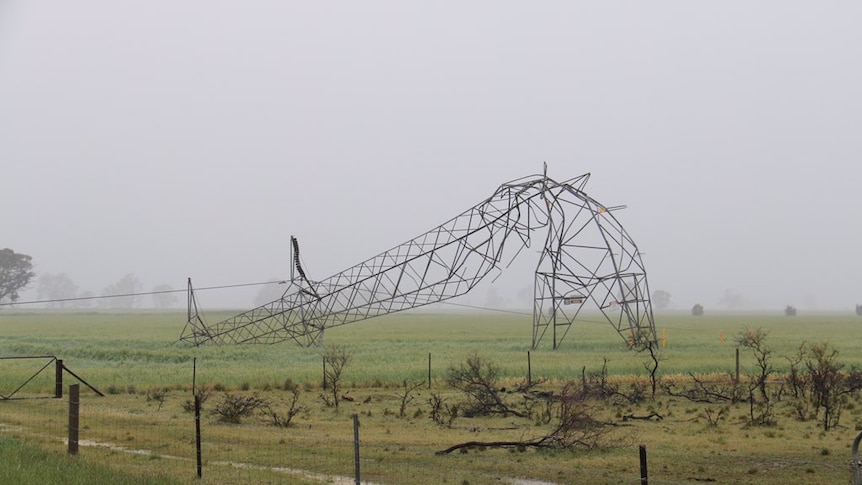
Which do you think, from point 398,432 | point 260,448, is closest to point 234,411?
point 260,448

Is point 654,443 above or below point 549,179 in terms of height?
below

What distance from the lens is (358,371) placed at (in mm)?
30406

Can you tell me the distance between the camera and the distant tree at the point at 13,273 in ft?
464

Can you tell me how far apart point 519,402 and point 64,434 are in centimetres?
1140

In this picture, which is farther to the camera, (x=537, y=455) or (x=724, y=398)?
(x=724, y=398)

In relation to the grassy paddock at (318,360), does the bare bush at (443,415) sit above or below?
below

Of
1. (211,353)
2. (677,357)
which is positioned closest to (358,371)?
(211,353)

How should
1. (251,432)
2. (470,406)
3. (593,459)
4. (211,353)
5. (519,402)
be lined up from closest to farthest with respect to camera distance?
(593,459) → (251,432) → (470,406) → (519,402) → (211,353)

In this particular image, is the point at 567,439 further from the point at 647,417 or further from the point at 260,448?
the point at 260,448

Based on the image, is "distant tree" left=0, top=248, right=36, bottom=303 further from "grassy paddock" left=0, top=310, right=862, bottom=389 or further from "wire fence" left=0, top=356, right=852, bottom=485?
"wire fence" left=0, top=356, right=852, bottom=485

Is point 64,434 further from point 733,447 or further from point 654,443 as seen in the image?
point 733,447

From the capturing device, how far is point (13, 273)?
144125 millimetres

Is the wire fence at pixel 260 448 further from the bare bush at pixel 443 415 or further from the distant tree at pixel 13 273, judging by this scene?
the distant tree at pixel 13 273

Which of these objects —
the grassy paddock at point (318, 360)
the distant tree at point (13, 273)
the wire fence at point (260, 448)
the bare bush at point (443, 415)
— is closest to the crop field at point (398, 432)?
the wire fence at point (260, 448)
